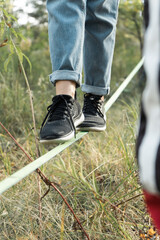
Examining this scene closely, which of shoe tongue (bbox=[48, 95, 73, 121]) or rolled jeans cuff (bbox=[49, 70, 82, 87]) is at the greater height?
rolled jeans cuff (bbox=[49, 70, 82, 87])

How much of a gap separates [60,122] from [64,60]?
0.70ft

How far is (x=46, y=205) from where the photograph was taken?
128 cm

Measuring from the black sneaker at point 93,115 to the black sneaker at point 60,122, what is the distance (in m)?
0.14

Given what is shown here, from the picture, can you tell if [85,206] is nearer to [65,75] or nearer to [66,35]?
[65,75]

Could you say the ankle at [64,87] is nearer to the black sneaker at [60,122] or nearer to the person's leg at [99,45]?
the black sneaker at [60,122]

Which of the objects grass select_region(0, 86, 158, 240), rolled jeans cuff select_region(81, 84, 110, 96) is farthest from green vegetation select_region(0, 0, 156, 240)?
rolled jeans cuff select_region(81, 84, 110, 96)

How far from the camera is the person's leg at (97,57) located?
1330 millimetres

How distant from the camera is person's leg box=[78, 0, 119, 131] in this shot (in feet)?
4.36

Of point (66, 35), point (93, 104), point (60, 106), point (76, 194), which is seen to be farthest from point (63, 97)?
point (76, 194)

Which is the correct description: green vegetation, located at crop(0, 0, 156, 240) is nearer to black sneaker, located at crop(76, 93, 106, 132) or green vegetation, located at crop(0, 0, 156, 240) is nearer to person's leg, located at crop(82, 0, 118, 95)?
black sneaker, located at crop(76, 93, 106, 132)

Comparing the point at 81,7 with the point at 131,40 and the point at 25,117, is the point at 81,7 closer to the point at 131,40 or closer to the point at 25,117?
the point at 25,117

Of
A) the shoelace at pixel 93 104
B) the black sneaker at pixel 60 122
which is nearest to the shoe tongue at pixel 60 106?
the black sneaker at pixel 60 122

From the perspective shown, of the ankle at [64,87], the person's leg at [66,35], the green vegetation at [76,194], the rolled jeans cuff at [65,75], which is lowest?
the green vegetation at [76,194]

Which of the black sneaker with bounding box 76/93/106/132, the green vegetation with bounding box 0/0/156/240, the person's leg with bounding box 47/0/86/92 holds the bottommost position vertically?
the green vegetation with bounding box 0/0/156/240
